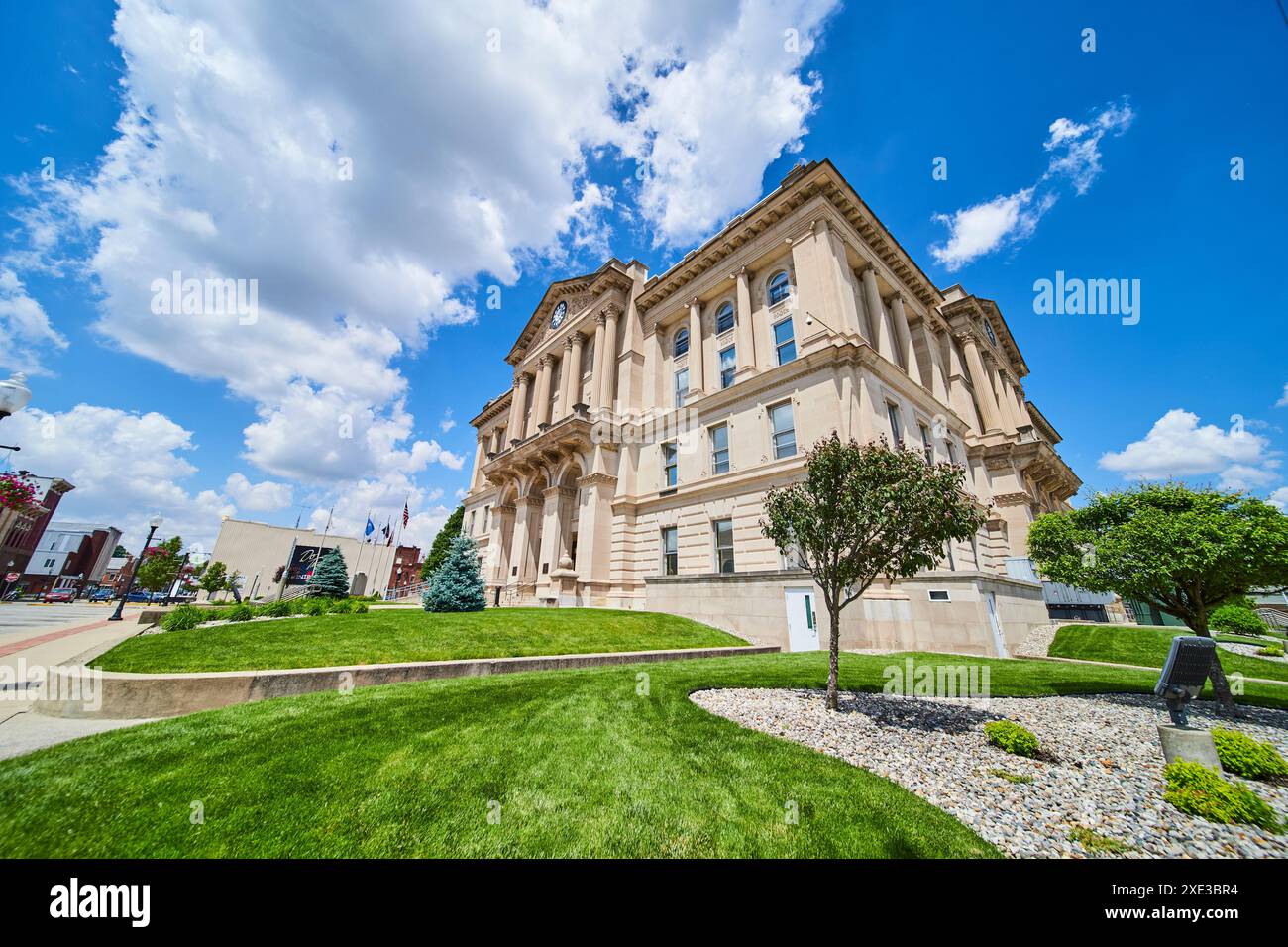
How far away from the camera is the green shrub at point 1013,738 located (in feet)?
20.7

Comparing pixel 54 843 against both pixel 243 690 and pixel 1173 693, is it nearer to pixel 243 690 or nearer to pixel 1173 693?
pixel 243 690

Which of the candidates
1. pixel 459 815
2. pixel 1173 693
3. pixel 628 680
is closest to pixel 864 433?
pixel 1173 693

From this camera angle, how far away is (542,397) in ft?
117

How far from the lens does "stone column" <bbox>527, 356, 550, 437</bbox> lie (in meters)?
35.1

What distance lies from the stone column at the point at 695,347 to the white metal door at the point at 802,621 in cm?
1319

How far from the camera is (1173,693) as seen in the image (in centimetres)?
649

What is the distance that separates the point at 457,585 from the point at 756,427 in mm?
16435

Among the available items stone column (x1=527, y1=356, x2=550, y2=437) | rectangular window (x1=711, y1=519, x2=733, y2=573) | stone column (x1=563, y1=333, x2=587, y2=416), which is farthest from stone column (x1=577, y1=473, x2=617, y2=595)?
stone column (x1=527, y1=356, x2=550, y2=437)

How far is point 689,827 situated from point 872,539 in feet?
21.4

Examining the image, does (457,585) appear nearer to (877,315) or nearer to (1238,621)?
(877,315)

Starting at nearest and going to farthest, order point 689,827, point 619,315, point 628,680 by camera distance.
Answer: point 689,827
point 628,680
point 619,315

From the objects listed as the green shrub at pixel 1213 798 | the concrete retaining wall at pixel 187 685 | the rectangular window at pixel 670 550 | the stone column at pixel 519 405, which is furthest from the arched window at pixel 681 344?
the green shrub at pixel 1213 798

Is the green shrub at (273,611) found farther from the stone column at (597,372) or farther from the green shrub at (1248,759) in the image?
the green shrub at (1248,759)
